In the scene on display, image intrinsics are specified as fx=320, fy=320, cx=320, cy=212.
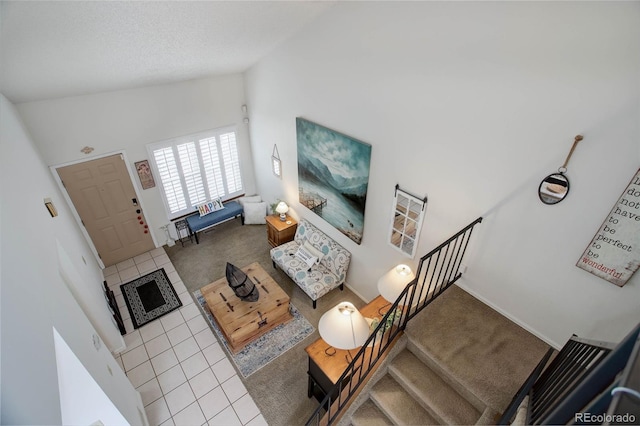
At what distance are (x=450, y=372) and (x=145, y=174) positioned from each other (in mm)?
5559

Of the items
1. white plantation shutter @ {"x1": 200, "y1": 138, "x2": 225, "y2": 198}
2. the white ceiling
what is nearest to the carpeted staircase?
the white ceiling

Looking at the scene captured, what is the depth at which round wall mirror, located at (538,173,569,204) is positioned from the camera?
8.24 ft

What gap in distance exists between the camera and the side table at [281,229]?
5.98m

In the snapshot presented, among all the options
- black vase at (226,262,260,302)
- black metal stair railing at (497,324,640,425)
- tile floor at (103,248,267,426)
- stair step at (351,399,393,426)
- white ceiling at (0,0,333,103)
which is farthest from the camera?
black vase at (226,262,260,302)

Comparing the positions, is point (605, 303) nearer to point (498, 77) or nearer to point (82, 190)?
point (498, 77)

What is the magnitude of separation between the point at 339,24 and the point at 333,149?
1.51 metres

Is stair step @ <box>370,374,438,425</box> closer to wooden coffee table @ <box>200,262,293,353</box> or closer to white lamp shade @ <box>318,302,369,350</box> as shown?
white lamp shade @ <box>318,302,369,350</box>

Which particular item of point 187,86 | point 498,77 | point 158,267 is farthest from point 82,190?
point 498,77

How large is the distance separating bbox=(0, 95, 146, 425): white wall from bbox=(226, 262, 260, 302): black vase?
160 centimetres

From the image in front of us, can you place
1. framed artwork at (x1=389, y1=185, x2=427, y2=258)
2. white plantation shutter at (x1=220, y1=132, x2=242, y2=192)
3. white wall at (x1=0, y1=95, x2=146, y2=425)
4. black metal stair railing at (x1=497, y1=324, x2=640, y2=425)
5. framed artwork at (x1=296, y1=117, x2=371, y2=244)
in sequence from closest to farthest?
black metal stair railing at (x1=497, y1=324, x2=640, y2=425), white wall at (x1=0, y1=95, x2=146, y2=425), framed artwork at (x1=389, y1=185, x2=427, y2=258), framed artwork at (x1=296, y1=117, x2=371, y2=244), white plantation shutter at (x1=220, y1=132, x2=242, y2=192)

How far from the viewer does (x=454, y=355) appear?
2918mm

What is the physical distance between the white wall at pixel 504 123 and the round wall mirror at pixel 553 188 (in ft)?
0.16

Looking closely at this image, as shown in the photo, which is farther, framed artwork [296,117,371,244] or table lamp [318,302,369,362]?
framed artwork [296,117,371,244]

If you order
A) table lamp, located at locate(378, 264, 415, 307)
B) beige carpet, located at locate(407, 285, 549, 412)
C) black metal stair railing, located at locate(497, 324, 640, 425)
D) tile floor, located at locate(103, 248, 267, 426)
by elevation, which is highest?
black metal stair railing, located at locate(497, 324, 640, 425)
